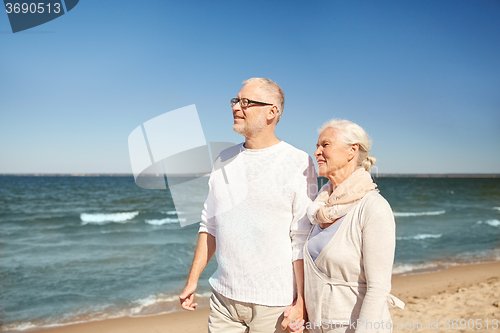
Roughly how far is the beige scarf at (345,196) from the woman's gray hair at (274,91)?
0.63 metres

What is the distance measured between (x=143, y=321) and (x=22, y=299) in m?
2.94

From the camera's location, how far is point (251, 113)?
207 centimetres

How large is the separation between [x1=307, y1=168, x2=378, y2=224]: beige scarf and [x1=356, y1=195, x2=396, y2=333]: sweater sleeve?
11 cm

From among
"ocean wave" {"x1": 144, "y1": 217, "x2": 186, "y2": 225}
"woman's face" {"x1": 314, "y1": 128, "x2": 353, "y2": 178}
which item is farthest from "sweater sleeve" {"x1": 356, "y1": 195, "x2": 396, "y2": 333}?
"ocean wave" {"x1": 144, "y1": 217, "x2": 186, "y2": 225}

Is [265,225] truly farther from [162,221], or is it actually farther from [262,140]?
[162,221]

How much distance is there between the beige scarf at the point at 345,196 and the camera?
1694mm

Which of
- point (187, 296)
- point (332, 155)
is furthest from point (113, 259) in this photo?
point (332, 155)

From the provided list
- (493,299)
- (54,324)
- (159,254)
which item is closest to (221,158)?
(54,324)

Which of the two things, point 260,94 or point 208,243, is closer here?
point 260,94

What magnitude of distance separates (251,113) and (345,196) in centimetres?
74

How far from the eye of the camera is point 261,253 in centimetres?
198

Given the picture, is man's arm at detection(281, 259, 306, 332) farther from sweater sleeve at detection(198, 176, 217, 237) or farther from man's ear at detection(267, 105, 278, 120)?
man's ear at detection(267, 105, 278, 120)

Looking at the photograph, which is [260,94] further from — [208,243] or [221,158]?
[208,243]

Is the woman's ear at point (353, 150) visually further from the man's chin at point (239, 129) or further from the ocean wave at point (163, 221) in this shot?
the ocean wave at point (163, 221)
